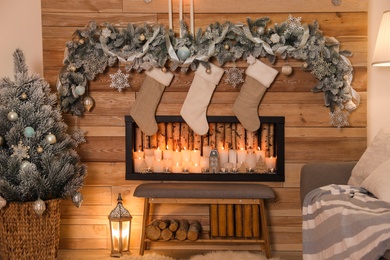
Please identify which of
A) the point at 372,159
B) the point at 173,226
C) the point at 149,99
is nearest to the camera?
the point at 372,159

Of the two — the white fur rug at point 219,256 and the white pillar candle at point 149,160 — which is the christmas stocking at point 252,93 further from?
the white fur rug at point 219,256

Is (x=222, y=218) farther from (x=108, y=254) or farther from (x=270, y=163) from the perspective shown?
(x=108, y=254)

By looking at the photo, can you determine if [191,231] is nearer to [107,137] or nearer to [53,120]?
[107,137]

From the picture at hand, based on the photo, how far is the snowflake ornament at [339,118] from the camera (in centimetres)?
384

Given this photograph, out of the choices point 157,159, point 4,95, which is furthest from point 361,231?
point 4,95

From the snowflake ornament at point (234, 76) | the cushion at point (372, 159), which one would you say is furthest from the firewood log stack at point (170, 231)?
the cushion at point (372, 159)

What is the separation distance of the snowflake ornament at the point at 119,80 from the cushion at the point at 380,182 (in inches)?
68.4

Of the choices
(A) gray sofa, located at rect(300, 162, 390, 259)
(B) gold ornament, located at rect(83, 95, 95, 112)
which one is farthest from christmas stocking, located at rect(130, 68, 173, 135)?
(A) gray sofa, located at rect(300, 162, 390, 259)

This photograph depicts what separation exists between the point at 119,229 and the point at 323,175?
4.55 ft

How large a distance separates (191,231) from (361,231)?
1.68 m

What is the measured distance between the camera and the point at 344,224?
7.80 feet

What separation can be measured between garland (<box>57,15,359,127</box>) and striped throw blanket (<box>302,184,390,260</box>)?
1063 millimetres

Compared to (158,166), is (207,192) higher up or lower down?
lower down

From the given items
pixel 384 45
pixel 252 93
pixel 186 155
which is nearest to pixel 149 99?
pixel 186 155
